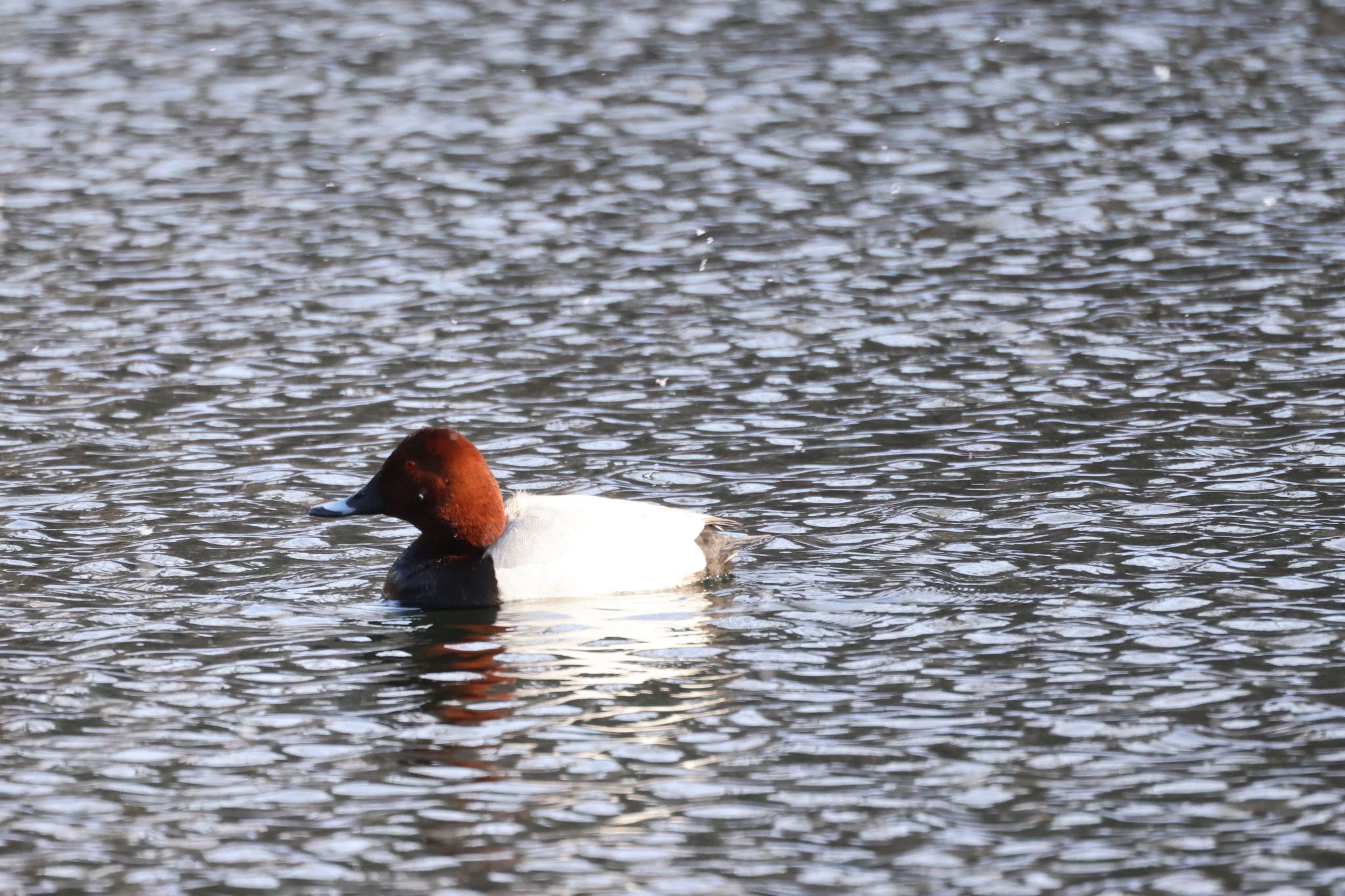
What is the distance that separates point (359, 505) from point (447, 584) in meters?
0.78

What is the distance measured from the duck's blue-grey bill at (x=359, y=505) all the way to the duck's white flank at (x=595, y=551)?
716mm

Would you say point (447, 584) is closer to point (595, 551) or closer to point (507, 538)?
point (507, 538)

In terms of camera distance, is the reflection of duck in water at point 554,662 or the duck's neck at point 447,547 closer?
the reflection of duck in water at point 554,662

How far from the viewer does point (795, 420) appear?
1374 cm

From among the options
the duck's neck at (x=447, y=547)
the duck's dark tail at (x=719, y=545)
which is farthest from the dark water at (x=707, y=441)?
the duck's neck at (x=447, y=547)

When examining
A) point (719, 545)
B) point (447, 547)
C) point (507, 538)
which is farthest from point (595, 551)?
point (447, 547)

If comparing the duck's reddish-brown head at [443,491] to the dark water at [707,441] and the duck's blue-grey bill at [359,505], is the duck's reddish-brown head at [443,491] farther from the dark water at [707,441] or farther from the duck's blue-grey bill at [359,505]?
the dark water at [707,441]

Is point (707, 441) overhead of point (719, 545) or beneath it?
beneath

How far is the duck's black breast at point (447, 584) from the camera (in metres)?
10.4

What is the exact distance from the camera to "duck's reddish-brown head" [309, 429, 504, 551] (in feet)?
34.9

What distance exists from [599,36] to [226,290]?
11013 millimetres

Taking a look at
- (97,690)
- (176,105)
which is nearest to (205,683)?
(97,690)

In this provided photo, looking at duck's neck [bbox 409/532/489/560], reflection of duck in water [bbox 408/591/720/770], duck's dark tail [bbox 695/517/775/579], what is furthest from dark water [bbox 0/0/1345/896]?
duck's neck [bbox 409/532/489/560]

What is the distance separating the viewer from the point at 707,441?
13.4 metres
